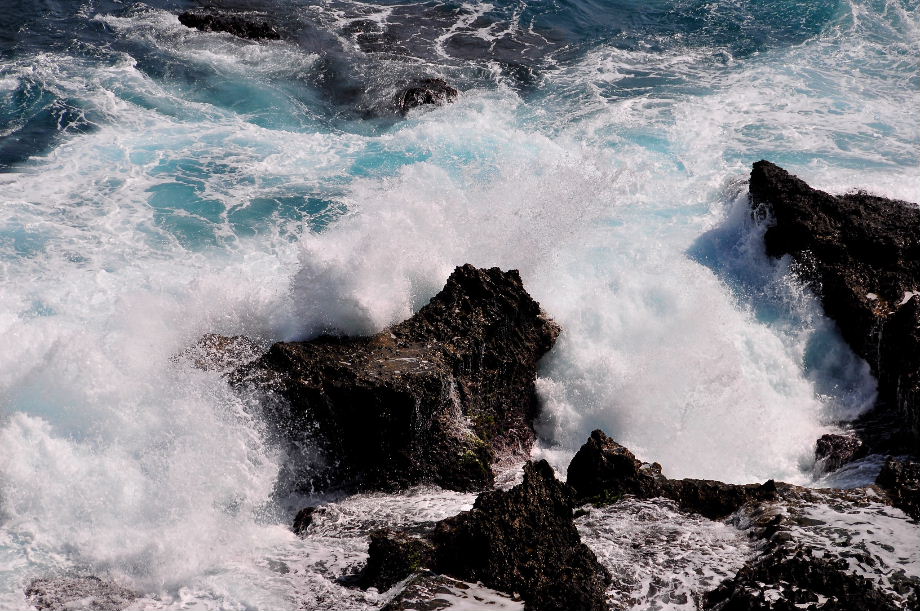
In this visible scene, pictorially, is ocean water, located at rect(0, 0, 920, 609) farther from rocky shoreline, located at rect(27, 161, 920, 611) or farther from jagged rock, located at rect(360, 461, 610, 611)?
jagged rock, located at rect(360, 461, 610, 611)

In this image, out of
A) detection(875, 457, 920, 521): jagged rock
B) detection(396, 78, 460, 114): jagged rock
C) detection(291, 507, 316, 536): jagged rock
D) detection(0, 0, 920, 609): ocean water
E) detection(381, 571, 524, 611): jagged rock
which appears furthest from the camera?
detection(396, 78, 460, 114): jagged rock

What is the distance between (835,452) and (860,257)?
14.7 ft

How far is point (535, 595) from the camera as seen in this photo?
23.4 ft

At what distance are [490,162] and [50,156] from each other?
10.2 meters

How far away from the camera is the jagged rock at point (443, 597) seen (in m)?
6.99

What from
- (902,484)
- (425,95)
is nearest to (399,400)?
(902,484)

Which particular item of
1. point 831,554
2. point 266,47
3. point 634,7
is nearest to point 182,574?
point 831,554

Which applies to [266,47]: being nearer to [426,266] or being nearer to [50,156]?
[50,156]

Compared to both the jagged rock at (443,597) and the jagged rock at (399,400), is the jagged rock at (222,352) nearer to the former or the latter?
the jagged rock at (399,400)

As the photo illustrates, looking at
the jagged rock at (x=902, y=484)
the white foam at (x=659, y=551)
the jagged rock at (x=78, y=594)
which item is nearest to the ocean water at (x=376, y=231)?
the white foam at (x=659, y=551)

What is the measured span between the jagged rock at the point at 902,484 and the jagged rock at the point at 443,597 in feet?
14.7

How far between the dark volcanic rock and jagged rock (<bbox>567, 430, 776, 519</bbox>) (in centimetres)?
418

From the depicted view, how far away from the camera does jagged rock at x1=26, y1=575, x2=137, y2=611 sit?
7.98 m

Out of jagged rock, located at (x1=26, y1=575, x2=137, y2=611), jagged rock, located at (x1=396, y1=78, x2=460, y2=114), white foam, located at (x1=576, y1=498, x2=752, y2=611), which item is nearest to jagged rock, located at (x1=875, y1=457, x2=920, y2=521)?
white foam, located at (x1=576, y1=498, x2=752, y2=611)
